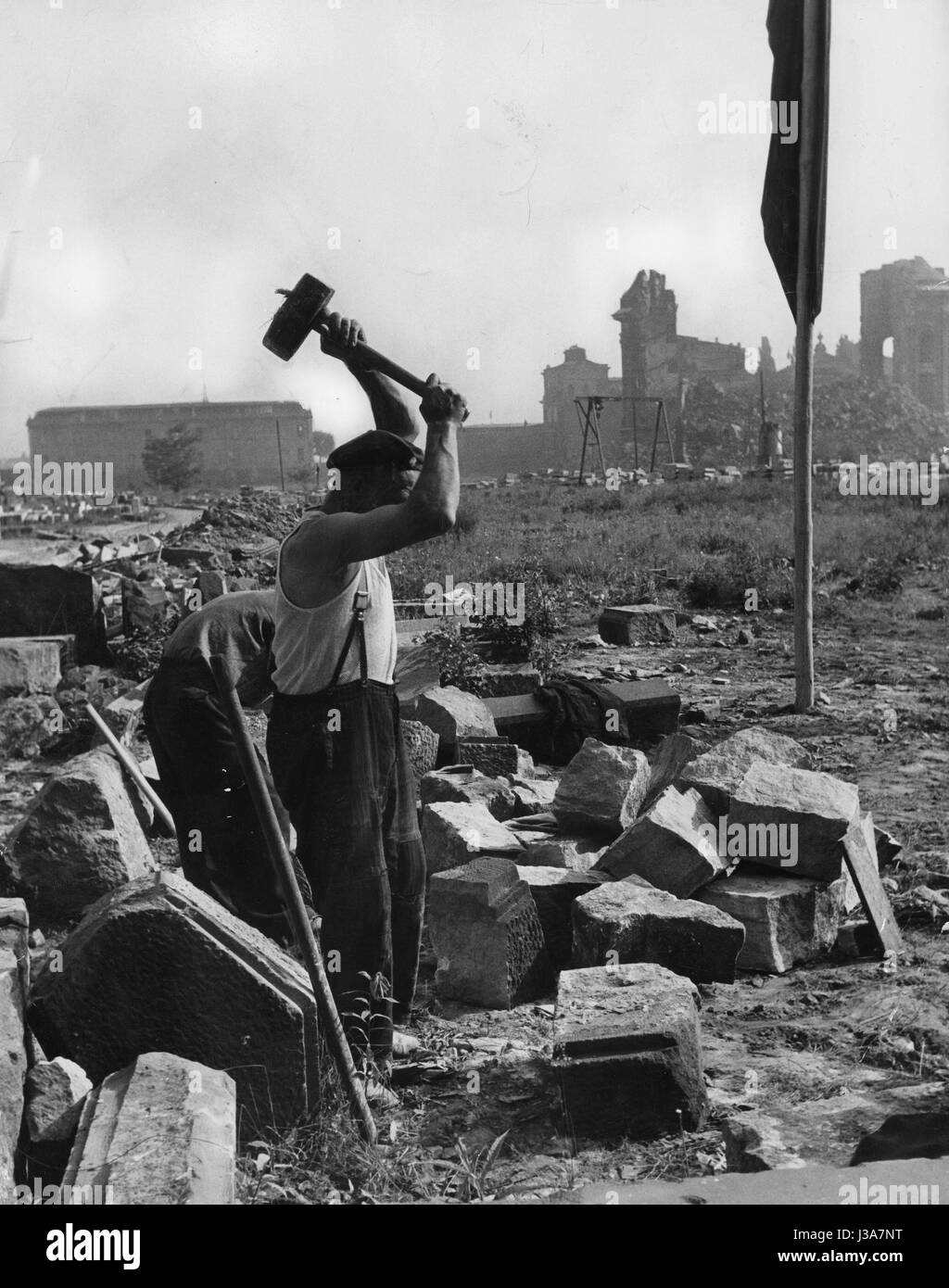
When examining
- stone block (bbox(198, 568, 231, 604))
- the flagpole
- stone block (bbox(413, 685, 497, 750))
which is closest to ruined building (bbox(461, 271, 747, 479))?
stone block (bbox(198, 568, 231, 604))

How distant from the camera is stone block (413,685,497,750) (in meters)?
6.24

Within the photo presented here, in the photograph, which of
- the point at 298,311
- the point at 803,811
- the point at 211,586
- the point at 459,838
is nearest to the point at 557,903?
the point at 459,838

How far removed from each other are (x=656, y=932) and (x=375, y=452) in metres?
1.78

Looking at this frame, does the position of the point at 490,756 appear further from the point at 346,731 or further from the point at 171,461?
the point at 171,461

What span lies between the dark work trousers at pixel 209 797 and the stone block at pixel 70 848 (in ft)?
1.11

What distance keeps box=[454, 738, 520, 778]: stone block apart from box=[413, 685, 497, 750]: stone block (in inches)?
2.7

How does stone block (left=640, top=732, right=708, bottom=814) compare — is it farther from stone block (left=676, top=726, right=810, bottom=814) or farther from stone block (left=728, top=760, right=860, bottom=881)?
stone block (left=728, top=760, right=860, bottom=881)

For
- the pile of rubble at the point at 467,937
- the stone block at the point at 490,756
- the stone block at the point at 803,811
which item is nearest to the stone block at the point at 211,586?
the pile of rubble at the point at 467,937

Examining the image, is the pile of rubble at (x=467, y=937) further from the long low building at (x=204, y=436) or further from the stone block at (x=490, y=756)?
the long low building at (x=204, y=436)

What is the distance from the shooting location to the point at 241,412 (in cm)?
6600

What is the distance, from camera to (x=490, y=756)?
6277 mm

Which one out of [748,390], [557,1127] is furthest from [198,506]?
[557,1127]

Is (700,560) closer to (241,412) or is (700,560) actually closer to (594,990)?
(594,990)
